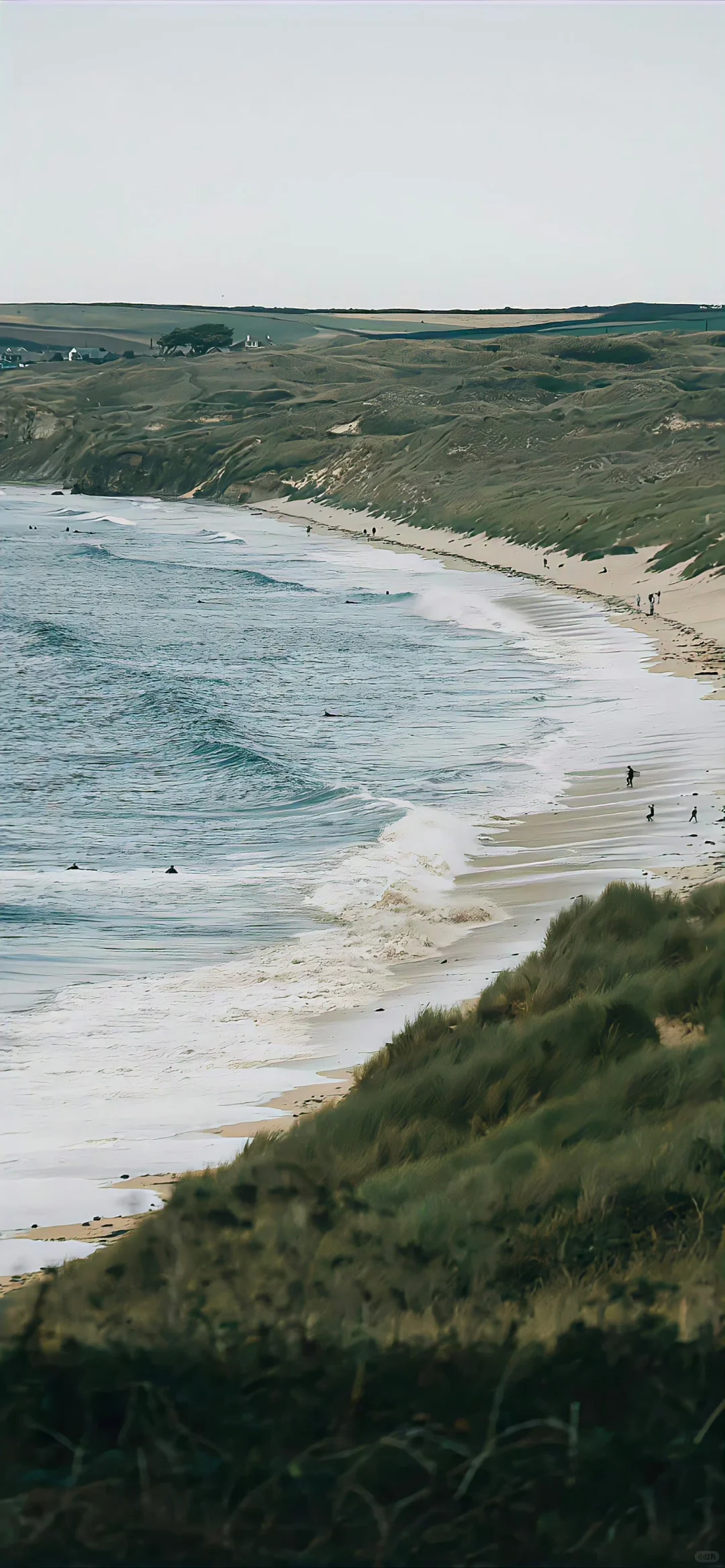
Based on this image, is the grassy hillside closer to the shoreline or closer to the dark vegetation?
the shoreline

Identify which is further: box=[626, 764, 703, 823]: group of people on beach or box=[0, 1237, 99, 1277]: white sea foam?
box=[626, 764, 703, 823]: group of people on beach

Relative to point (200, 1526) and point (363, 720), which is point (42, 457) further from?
point (200, 1526)

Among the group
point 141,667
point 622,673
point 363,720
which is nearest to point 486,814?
point 363,720

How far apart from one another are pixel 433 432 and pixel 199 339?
102323 millimetres

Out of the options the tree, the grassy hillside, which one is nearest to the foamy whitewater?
the grassy hillside

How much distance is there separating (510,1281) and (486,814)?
1386 cm

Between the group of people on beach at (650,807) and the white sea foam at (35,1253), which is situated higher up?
the group of people on beach at (650,807)

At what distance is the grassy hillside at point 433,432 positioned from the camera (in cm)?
6334

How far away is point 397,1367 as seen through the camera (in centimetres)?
530

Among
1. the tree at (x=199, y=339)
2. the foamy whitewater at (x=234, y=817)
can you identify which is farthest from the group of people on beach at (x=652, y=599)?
the tree at (x=199, y=339)

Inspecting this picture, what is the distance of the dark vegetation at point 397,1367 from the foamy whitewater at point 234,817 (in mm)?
2776

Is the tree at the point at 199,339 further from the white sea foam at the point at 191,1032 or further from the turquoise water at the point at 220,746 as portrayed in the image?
the white sea foam at the point at 191,1032

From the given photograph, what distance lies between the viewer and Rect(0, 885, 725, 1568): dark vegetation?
4836 mm

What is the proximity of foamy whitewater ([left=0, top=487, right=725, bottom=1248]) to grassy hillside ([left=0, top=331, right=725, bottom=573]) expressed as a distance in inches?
484
